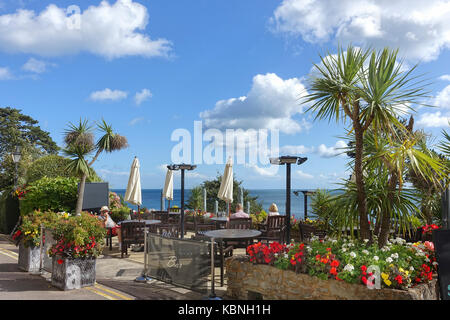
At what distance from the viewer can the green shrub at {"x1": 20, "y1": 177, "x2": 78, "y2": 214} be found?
11586mm

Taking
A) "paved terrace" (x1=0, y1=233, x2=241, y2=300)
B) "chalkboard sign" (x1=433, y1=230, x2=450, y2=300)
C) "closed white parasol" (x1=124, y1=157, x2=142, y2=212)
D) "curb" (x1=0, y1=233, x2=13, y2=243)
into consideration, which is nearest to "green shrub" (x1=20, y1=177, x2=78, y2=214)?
"curb" (x1=0, y1=233, x2=13, y2=243)

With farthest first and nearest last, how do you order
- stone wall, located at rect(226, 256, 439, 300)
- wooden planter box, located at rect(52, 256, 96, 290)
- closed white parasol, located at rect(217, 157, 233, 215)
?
closed white parasol, located at rect(217, 157, 233, 215), wooden planter box, located at rect(52, 256, 96, 290), stone wall, located at rect(226, 256, 439, 300)

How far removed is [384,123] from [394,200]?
3.58 ft

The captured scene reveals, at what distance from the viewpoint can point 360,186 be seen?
16.4 ft

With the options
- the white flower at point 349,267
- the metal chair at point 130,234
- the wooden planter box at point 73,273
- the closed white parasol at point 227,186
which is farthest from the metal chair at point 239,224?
the white flower at point 349,267

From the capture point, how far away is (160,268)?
227 inches

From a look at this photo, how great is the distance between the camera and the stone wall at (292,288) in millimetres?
3945

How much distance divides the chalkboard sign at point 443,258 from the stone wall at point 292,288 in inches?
6.8

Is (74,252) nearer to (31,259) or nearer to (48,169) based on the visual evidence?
(31,259)

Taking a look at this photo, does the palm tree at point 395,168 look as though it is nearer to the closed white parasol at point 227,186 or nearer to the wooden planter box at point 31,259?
the closed white parasol at point 227,186

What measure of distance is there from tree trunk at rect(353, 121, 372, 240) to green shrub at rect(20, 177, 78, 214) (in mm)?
10083

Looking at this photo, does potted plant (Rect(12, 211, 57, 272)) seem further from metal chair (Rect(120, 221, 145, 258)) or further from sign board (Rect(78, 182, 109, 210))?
sign board (Rect(78, 182, 109, 210))

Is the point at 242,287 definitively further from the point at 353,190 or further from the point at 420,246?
the point at 420,246
